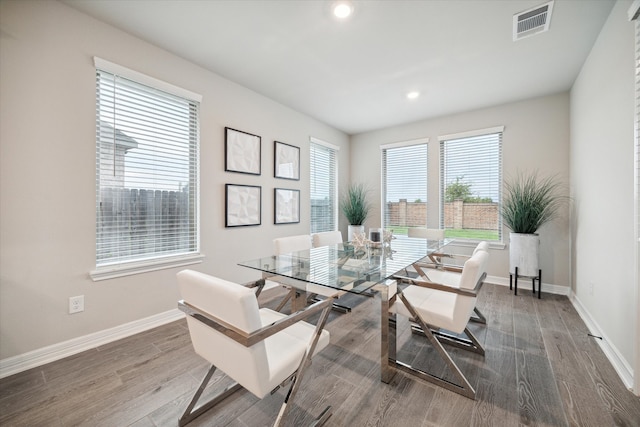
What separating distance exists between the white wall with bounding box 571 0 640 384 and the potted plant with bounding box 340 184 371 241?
3.03 m

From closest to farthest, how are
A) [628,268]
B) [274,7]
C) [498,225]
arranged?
[628,268], [274,7], [498,225]

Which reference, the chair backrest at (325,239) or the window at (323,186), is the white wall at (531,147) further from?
the chair backrest at (325,239)

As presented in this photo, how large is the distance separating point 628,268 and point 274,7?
3.29 m

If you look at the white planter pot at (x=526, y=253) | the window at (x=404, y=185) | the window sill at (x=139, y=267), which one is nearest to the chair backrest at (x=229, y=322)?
the window sill at (x=139, y=267)

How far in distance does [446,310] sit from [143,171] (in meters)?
2.94

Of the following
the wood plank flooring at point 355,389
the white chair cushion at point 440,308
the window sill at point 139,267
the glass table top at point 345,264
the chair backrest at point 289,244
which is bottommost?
the wood plank flooring at point 355,389

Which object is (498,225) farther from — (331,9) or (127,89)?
(127,89)

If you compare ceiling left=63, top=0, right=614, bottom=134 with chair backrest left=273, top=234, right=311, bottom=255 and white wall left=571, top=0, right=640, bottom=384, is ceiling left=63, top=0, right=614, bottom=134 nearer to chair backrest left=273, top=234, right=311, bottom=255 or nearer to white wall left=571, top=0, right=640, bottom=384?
white wall left=571, top=0, right=640, bottom=384

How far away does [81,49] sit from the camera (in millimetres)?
2148

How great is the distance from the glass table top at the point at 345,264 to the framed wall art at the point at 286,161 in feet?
5.50

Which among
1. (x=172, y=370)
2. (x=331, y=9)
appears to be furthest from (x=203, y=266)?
(x=331, y=9)

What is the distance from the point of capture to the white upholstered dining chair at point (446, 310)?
64.5 inches

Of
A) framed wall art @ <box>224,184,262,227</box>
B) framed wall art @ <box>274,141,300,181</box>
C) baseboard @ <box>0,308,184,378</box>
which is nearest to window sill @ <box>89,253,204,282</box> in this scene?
baseboard @ <box>0,308,184,378</box>

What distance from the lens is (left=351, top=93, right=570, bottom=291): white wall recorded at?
11.8 ft
